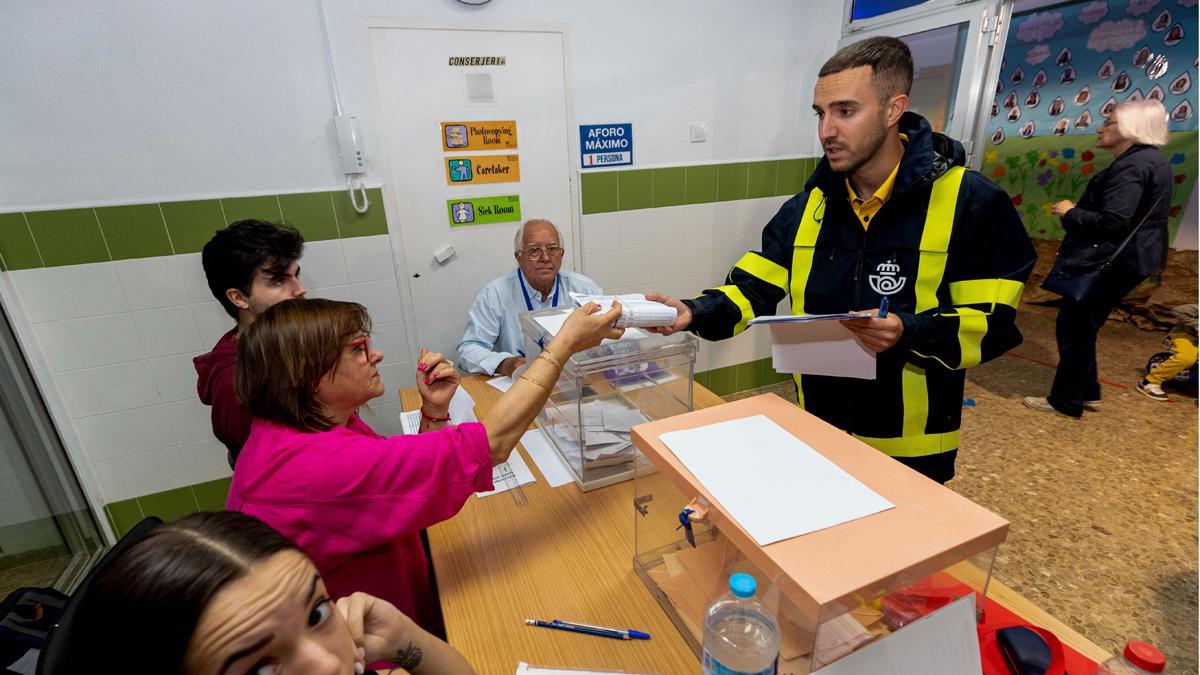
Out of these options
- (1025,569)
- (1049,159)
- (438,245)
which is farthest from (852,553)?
(1049,159)

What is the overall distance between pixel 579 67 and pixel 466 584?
2.65m

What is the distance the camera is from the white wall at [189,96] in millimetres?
2102

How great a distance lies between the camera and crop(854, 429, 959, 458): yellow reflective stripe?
1524 millimetres

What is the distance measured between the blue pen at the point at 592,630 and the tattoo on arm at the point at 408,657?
9.1 inches

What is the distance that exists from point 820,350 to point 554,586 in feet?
2.81

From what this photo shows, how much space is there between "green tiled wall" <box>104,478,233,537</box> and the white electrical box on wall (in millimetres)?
1635

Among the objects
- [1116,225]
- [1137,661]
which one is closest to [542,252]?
[1137,661]

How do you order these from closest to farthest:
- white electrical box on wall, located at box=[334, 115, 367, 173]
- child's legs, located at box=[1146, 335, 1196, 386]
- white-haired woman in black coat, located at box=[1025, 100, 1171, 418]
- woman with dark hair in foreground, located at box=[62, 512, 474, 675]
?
woman with dark hair in foreground, located at box=[62, 512, 474, 675] → white electrical box on wall, located at box=[334, 115, 367, 173] → white-haired woman in black coat, located at box=[1025, 100, 1171, 418] → child's legs, located at box=[1146, 335, 1196, 386]

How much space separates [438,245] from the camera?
2.87 m

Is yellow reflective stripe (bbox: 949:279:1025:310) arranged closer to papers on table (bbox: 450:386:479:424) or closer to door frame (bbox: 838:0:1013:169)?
papers on table (bbox: 450:386:479:424)

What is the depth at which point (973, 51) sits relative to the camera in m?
2.72

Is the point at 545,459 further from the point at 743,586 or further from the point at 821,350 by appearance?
the point at 743,586

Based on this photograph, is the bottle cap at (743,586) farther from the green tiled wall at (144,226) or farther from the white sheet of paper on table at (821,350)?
the green tiled wall at (144,226)

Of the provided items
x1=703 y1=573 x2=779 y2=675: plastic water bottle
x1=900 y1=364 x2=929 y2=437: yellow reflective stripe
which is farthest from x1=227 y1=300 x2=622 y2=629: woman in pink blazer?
x1=900 y1=364 x2=929 y2=437: yellow reflective stripe
